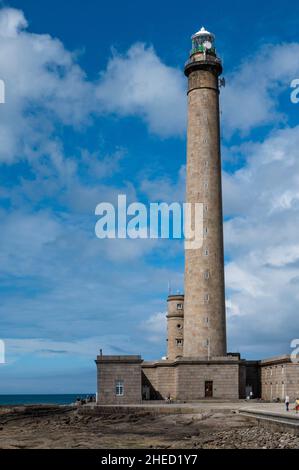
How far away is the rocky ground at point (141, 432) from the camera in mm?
27328

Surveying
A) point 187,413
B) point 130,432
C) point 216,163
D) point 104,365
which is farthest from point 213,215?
point 130,432

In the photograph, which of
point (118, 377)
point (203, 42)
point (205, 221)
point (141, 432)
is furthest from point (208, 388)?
point (203, 42)

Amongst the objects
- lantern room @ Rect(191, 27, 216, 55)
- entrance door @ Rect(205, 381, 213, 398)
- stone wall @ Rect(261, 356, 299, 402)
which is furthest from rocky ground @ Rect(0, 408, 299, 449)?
lantern room @ Rect(191, 27, 216, 55)

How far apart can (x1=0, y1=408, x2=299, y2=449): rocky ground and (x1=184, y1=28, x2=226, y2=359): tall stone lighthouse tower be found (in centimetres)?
1182

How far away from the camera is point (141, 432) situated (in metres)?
33.5

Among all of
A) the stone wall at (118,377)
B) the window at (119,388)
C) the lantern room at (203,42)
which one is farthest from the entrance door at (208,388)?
the lantern room at (203,42)

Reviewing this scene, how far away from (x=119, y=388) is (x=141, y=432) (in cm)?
2016

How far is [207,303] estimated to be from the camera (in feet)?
176

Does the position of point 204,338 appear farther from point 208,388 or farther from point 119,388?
point 119,388

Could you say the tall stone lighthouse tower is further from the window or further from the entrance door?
the window

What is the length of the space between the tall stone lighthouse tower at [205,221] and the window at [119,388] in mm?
5825

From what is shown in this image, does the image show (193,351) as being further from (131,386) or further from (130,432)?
(130,432)
